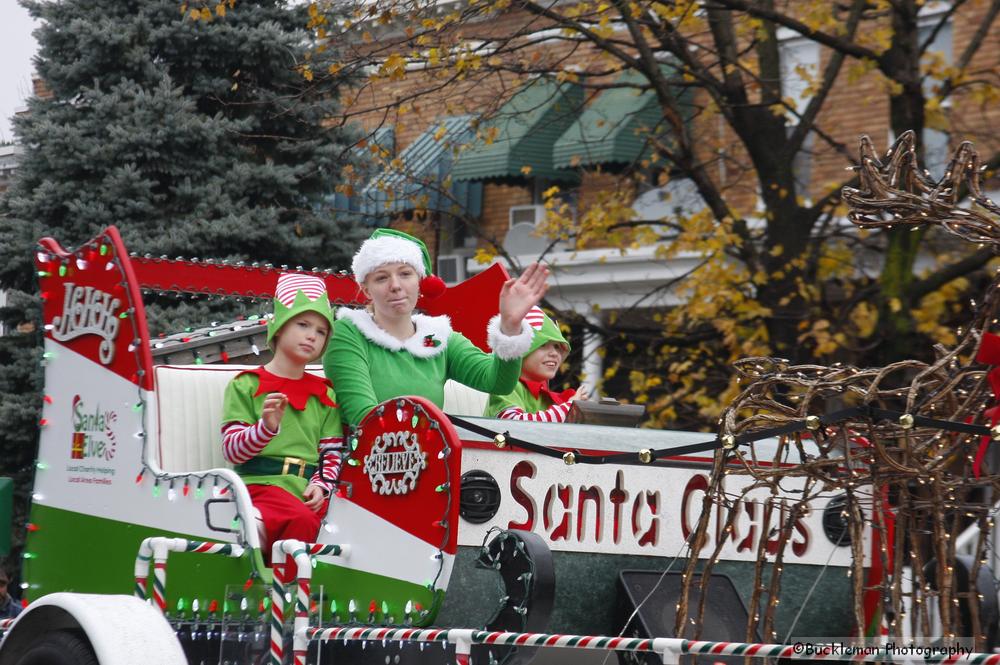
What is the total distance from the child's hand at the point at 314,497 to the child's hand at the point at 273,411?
329 millimetres

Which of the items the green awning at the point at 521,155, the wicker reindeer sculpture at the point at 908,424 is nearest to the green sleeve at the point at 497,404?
the wicker reindeer sculpture at the point at 908,424

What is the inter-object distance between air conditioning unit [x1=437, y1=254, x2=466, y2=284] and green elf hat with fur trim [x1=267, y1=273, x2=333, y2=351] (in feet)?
43.1

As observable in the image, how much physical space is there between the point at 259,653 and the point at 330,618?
0.28m

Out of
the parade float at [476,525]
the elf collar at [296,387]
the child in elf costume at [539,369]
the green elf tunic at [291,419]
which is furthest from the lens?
the child in elf costume at [539,369]

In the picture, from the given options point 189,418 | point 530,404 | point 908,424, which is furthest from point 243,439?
point 908,424

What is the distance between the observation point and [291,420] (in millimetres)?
5656

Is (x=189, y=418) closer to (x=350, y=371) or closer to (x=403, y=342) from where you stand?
(x=350, y=371)

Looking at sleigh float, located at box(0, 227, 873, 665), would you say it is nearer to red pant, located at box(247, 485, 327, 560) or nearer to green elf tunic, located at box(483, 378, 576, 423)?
red pant, located at box(247, 485, 327, 560)

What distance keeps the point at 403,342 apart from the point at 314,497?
79 cm

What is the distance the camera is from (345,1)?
33.9ft

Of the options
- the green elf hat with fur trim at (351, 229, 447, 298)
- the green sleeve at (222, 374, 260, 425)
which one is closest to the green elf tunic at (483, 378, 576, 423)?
the green elf hat with fur trim at (351, 229, 447, 298)

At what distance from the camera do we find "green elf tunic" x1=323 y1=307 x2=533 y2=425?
5.68 m

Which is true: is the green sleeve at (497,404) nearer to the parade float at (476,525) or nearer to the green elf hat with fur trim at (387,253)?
the green elf hat with fur trim at (387,253)

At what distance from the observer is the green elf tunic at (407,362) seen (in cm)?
568
